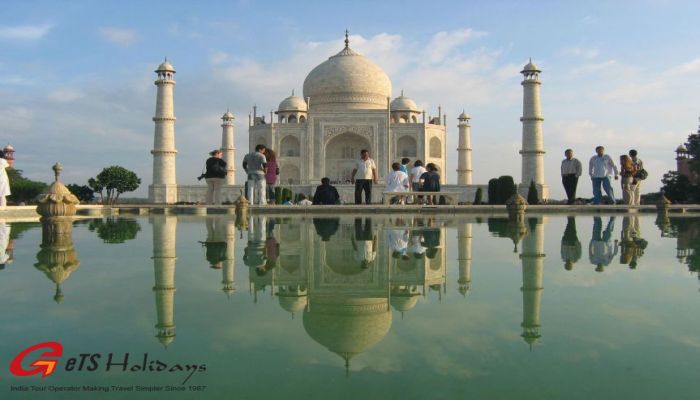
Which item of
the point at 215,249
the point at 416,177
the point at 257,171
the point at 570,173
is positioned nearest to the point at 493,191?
the point at 570,173

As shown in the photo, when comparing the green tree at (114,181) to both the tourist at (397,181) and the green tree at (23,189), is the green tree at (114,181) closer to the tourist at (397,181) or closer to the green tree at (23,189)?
the green tree at (23,189)

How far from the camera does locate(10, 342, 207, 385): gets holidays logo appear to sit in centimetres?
122

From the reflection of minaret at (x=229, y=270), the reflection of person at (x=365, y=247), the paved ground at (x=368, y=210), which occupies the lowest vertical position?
the reflection of minaret at (x=229, y=270)

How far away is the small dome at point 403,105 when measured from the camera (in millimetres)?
33312

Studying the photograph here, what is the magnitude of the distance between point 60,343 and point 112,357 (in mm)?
192

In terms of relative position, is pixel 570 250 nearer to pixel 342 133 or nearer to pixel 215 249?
pixel 215 249

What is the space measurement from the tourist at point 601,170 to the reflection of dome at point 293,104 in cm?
2340

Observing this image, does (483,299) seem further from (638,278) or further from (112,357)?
(112,357)

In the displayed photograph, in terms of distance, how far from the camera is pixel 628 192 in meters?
10.4

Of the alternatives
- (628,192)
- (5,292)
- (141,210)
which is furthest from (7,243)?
(628,192)

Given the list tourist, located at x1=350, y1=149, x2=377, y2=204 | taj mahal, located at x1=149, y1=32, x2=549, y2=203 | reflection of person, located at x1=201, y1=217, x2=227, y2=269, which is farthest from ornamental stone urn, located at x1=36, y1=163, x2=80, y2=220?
taj mahal, located at x1=149, y1=32, x2=549, y2=203

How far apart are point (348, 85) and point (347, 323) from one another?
30549 millimetres

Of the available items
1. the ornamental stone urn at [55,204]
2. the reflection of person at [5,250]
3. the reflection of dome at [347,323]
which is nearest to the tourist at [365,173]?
the ornamental stone urn at [55,204]

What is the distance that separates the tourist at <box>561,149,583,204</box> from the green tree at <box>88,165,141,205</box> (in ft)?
71.5
